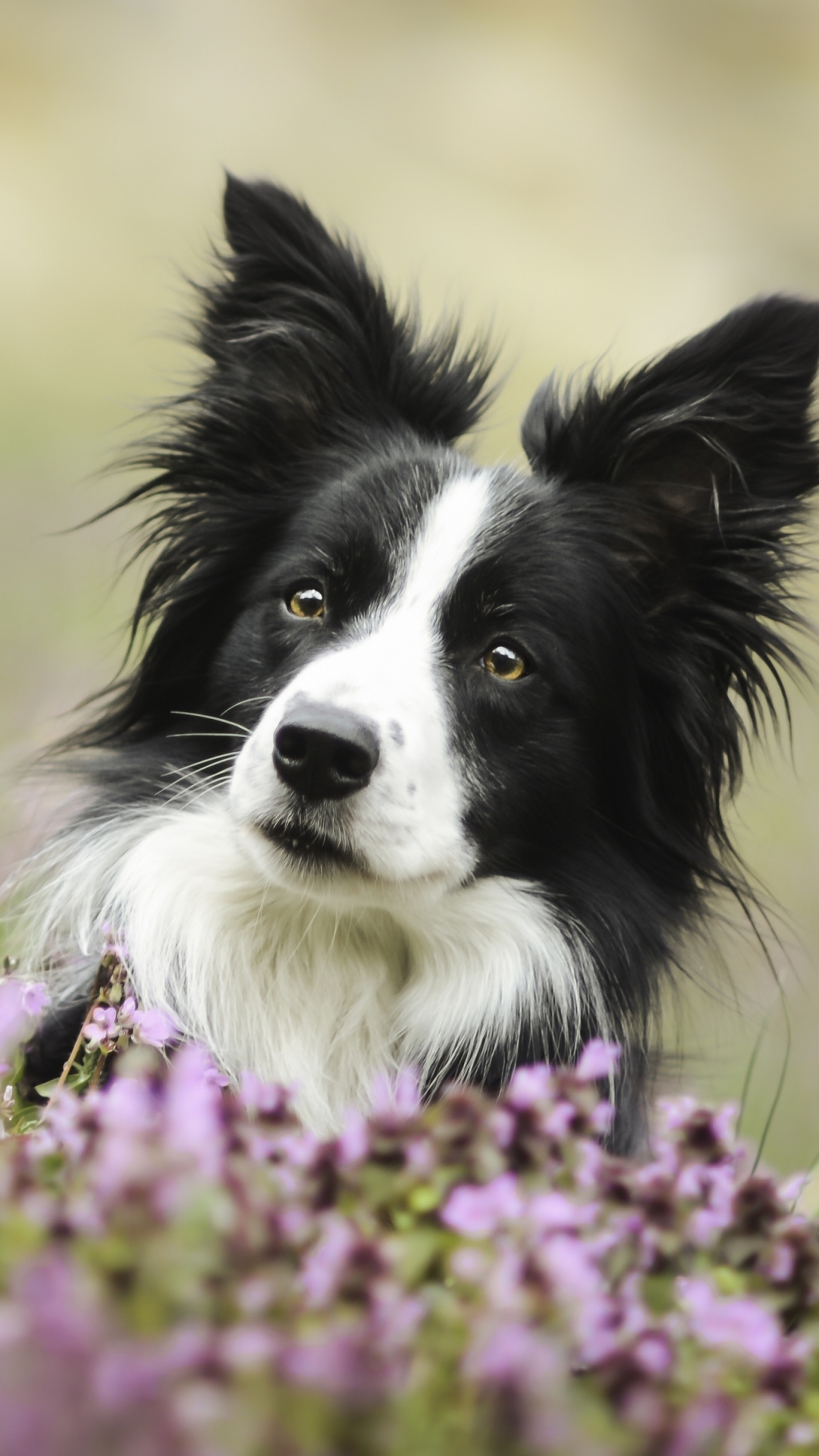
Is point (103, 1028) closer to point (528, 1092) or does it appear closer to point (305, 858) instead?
point (305, 858)

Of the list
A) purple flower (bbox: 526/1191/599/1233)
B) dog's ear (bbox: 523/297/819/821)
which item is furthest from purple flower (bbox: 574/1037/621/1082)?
dog's ear (bbox: 523/297/819/821)

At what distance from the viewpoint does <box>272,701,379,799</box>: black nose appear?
2455mm

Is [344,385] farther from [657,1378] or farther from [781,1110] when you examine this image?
[781,1110]

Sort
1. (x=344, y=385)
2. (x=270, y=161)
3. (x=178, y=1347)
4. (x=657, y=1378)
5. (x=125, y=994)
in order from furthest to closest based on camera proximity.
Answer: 1. (x=270, y=161)
2. (x=344, y=385)
3. (x=125, y=994)
4. (x=657, y=1378)
5. (x=178, y=1347)

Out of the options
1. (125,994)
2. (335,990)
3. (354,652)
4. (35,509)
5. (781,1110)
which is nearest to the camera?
(125,994)

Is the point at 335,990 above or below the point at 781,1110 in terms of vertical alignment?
above

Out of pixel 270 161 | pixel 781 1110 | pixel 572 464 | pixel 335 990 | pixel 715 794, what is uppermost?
pixel 270 161

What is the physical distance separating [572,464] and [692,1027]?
1.71 meters

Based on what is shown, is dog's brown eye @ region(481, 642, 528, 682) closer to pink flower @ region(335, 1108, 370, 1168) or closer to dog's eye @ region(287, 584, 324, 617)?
dog's eye @ region(287, 584, 324, 617)

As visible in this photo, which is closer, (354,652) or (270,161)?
(354,652)

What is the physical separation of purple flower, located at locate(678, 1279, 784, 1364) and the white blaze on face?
1.55 m

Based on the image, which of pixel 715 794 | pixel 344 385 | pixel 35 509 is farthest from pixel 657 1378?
pixel 35 509

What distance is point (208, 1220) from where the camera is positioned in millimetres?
871

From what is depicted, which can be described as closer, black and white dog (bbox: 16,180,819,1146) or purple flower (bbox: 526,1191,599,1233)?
purple flower (bbox: 526,1191,599,1233)
